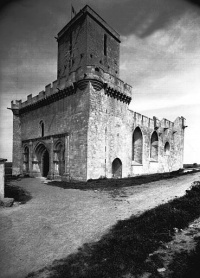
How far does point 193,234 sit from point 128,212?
233 centimetres

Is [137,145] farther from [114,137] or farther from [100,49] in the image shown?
[100,49]

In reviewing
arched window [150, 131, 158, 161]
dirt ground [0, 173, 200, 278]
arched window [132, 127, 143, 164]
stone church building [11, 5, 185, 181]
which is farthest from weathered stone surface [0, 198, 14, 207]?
arched window [150, 131, 158, 161]

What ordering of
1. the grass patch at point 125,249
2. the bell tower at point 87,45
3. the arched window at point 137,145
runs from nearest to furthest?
the grass patch at point 125,249 < the bell tower at point 87,45 < the arched window at point 137,145

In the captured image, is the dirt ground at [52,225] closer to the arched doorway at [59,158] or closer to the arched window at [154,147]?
the arched doorway at [59,158]

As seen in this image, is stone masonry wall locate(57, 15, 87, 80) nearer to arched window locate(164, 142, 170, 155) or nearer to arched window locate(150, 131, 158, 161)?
arched window locate(150, 131, 158, 161)

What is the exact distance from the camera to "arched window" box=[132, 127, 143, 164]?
2059 cm

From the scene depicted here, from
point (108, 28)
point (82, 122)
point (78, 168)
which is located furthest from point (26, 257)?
point (108, 28)

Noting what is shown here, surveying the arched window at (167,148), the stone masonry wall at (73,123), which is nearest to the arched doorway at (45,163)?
the stone masonry wall at (73,123)

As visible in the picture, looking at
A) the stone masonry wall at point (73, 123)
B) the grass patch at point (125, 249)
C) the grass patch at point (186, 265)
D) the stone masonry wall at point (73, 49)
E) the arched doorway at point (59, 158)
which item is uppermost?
the stone masonry wall at point (73, 49)

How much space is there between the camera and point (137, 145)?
21031mm

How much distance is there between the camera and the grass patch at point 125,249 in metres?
2.99

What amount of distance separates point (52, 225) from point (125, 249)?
8.33 ft

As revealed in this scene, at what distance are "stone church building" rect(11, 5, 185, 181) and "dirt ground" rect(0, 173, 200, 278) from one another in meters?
6.29

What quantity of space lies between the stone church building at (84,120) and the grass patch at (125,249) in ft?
29.2
